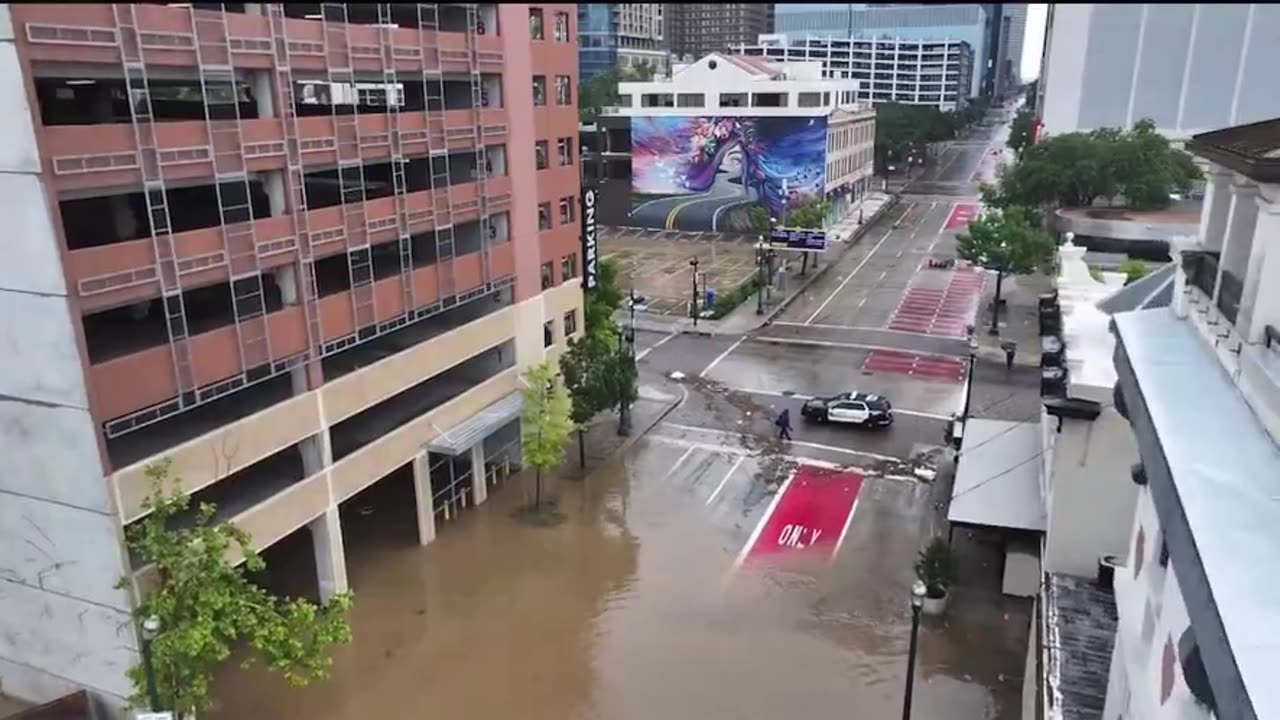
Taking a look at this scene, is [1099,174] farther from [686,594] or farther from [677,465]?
[686,594]

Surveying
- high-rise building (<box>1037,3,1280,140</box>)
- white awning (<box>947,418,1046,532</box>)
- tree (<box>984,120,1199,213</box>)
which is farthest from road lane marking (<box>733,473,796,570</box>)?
high-rise building (<box>1037,3,1280,140</box>)

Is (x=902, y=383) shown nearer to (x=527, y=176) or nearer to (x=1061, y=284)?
(x=1061, y=284)

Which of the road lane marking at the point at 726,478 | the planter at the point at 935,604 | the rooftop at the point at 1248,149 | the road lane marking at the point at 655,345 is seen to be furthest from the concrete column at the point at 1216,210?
the road lane marking at the point at 655,345

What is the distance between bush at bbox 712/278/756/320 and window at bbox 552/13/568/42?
21.7 metres

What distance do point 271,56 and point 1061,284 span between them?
2220 cm

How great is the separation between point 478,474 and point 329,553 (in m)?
6.82

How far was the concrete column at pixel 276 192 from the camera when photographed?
20.5 m

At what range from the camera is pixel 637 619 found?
75.8ft

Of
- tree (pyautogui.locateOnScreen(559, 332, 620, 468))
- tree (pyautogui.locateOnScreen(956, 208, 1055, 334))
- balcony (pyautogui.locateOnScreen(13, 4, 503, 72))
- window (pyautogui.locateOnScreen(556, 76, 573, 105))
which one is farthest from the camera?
tree (pyautogui.locateOnScreen(956, 208, 1055, 334))

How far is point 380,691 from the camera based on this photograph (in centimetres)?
2052

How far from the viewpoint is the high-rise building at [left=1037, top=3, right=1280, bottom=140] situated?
259ft

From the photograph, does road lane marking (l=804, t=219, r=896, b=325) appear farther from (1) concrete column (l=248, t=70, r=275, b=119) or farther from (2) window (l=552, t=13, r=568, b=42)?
(1) concrete column (l=248, t=70, r=275, b=119)

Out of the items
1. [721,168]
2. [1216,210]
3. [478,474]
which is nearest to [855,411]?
[478,474]

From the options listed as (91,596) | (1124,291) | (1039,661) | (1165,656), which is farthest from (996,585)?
(91,596)
